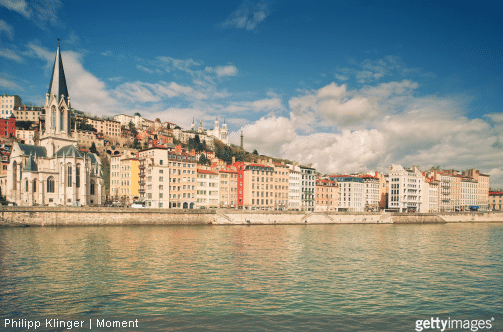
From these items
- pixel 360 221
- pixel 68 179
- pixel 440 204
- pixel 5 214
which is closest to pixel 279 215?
pixel 360 221

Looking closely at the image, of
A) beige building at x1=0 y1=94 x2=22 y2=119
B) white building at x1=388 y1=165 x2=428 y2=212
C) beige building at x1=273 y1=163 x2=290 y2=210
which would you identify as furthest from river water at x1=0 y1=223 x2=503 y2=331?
beige building at x1=0 y1=94 x2=22 y2=119

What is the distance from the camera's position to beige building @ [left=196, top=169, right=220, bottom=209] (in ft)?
305

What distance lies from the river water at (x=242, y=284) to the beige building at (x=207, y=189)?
163ft

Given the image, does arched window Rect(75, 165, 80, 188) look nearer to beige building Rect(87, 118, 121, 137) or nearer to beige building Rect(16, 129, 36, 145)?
beige building Rect(16, 129, 36, 145)

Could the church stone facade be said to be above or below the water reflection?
above

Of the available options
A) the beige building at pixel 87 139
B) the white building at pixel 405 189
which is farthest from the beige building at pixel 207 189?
the beige building at pixel 87 139

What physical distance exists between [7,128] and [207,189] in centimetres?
8391

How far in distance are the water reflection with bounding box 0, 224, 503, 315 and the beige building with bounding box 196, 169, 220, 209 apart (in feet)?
159

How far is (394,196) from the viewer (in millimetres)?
126562

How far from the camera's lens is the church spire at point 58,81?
90500 mm

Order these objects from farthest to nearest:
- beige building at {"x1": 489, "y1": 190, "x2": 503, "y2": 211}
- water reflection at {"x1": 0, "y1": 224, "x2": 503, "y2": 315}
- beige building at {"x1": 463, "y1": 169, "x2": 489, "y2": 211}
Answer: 1. beige building at {"x1": 463, "y1": 169, "x2": 489, "y2": 211}
2. beige building at {"x1": 489, "y1": 190, "x2": 503, "y2": 211}
3. water reflection at {"x1": 0, "y1": 224, "x2": 503, "y2": 315}

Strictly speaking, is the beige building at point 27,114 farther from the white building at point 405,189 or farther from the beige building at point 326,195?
the white building at point 405,189

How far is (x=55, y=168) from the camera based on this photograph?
81.5m

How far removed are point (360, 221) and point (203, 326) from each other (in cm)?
8655
